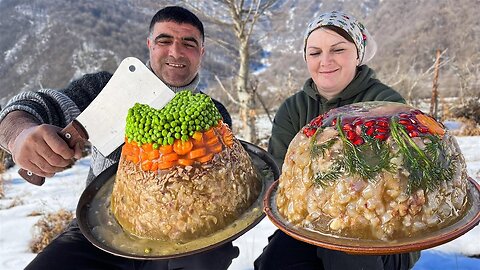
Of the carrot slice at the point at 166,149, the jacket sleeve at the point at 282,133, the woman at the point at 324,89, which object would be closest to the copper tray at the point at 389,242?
the carrot slice at the point at 166,149

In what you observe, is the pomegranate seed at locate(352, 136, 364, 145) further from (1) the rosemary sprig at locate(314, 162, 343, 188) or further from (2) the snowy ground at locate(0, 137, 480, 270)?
(2) the snowy ground at locate(0, 137, 480, 270)

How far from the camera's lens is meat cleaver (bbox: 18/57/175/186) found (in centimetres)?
180

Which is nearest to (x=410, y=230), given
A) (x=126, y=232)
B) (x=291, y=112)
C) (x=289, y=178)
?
(x=289, y=178)

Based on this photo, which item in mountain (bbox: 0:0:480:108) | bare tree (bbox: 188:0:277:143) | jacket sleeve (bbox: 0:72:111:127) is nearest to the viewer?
jacket sleeve (bbox: 0:72:111:127)

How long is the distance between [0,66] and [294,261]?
171ft

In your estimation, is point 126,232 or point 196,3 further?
point 196,3

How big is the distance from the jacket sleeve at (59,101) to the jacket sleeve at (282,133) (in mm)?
1223

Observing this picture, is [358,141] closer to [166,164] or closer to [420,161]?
[420,161]

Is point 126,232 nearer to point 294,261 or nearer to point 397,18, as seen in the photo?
point 294,261

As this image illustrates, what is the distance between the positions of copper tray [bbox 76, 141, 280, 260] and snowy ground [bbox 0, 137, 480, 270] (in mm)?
1526

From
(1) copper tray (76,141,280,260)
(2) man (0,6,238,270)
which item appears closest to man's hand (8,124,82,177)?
(2) man (0,6,238,270)

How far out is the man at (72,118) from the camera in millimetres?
1737

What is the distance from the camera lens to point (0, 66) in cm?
4506

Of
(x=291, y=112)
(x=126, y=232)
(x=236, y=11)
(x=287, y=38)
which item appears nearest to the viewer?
(x=126, y=232)
